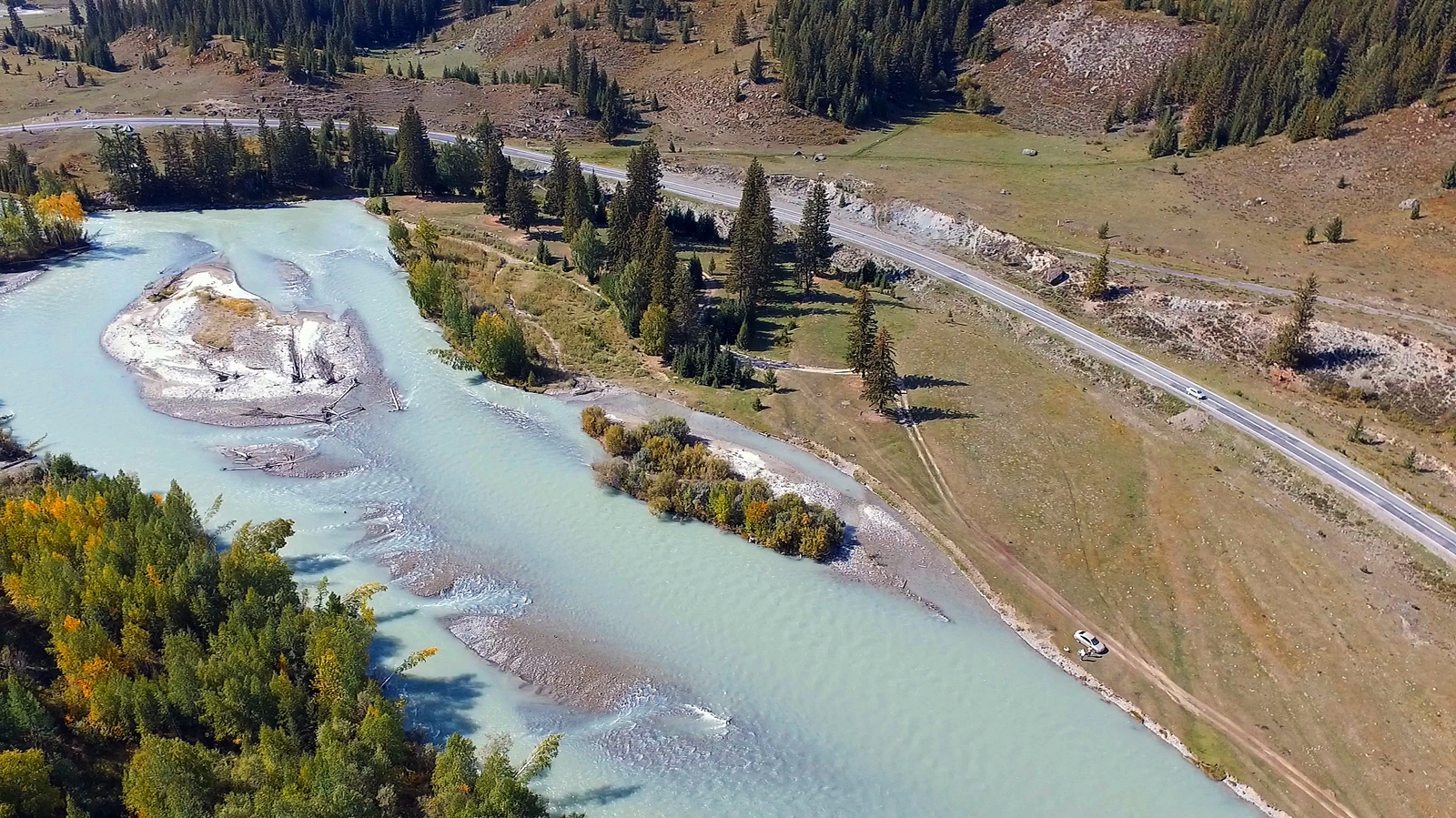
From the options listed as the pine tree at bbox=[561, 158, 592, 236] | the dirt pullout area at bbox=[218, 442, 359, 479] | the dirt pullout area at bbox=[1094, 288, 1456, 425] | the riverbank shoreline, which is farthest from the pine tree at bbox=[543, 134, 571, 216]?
the dirt pullout area at bbox=[1094, 288, 1456, 425]

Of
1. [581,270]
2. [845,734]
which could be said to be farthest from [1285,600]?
[581,270]

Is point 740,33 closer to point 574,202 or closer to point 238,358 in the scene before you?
Result: point 574,202

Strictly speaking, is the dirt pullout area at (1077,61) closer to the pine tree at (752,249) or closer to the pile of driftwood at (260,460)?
the pine tree at (752,249)

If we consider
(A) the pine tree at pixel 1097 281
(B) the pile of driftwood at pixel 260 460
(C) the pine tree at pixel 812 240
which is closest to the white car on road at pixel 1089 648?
(A) the pine tree at pixel 1097 281

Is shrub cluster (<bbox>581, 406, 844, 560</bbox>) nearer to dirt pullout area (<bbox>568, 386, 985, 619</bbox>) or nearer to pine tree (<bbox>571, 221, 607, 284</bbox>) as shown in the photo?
dirt pullout area (<bbox>568, 386, 985, 619</bbox>)

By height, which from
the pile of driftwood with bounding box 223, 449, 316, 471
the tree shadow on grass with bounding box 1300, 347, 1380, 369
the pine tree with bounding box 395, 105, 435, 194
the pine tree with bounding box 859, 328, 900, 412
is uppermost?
the pine tree with bounding box 395, 105, 435, 194

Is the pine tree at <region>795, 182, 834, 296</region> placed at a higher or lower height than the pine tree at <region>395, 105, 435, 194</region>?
lower
